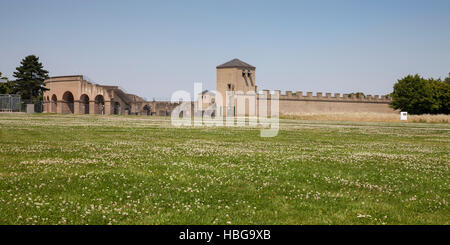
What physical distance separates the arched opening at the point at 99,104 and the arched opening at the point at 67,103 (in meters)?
8.01

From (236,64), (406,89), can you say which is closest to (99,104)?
(236,64)

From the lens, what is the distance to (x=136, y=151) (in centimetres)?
1309

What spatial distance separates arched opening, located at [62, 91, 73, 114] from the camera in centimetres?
8962

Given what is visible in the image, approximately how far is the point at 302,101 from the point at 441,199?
91146 millimetres

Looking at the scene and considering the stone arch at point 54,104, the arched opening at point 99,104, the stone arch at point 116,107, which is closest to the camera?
the stone arch at point 116,107

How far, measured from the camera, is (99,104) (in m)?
87.6

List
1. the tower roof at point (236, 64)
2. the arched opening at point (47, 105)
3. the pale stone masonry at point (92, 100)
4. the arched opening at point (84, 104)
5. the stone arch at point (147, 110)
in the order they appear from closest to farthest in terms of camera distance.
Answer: the pale stone masonry at point (92, 100), the arched opening at point (84, 104), the stone arch at point (147, 110), the arched opening at point (47, 105), the tower roof at point (236, 64)

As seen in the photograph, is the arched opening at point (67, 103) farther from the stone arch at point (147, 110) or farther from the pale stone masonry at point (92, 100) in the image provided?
the stone arch at point (147, 110)

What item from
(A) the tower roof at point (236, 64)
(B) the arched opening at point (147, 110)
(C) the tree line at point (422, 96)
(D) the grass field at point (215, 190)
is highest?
(A) the tower roof at point (236, 64)

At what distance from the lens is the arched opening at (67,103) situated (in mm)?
89625

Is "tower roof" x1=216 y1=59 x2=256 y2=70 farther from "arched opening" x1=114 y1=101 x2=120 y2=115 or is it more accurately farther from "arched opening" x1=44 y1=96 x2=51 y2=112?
"arched opening" x1=44 y1=96 x2=51 y2=112

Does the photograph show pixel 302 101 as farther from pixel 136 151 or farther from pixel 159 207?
pixel 159 207

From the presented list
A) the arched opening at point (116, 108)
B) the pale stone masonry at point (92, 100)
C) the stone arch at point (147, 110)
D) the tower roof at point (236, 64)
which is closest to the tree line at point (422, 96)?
the tower roof at point (236, 64)
